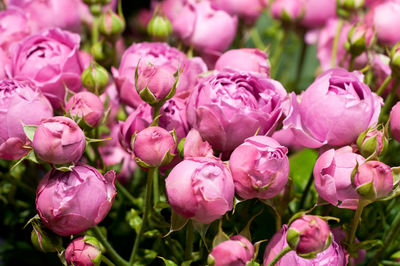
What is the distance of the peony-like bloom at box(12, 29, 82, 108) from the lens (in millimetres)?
492

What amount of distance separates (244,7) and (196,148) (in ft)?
1.11

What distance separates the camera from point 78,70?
1.73 feet

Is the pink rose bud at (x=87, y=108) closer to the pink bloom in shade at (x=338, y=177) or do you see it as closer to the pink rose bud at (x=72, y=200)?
the pink rose bud at (x=72, y=200)

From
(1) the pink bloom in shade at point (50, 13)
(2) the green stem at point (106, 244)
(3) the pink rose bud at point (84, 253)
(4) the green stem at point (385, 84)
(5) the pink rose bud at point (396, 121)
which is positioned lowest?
(2) the green stem at point (106, 244)

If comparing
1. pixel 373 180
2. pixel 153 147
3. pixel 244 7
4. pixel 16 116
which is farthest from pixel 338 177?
pixel 244 7

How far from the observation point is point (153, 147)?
0.40m

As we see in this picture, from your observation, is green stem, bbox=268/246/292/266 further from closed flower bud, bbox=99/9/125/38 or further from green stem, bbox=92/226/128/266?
closed flower bud, bbox=99/9/125/38

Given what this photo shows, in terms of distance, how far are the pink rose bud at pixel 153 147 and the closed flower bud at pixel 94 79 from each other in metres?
0.11

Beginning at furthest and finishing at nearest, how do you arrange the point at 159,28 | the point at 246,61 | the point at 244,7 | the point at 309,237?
the point at 244,7 < the point at 159,28 < the point at 246,61 < the point at 309,237

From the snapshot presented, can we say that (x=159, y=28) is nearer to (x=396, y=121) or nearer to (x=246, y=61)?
(x=246, y=61)

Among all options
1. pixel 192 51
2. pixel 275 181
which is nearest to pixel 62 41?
pixel 192 51

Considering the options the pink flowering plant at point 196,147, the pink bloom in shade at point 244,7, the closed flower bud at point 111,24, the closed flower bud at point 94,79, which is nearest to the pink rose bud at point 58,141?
the pink flowering plant at point 196,147

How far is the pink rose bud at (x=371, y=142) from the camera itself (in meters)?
0.39

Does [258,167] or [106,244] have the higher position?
[258,167]
